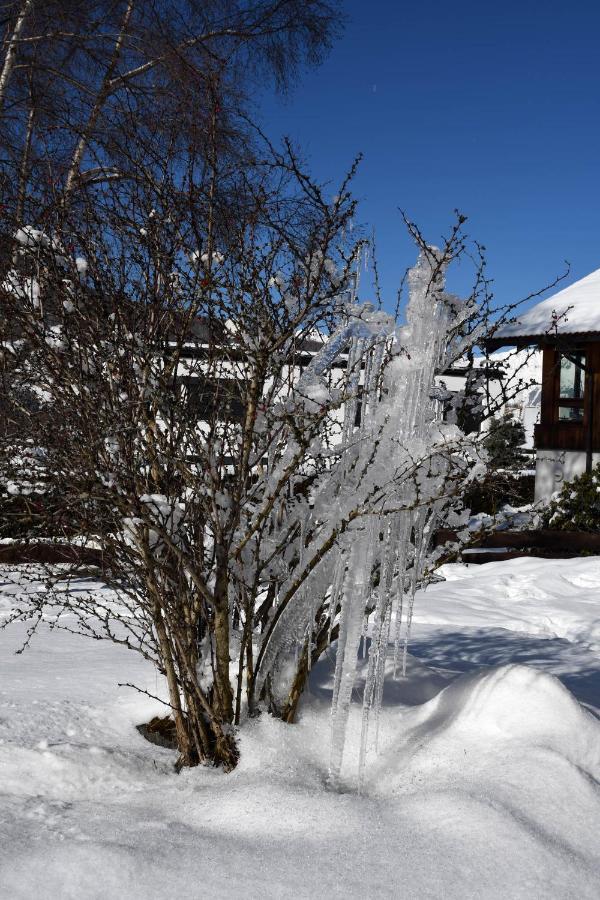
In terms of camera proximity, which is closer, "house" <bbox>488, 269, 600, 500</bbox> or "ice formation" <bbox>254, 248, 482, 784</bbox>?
"ice formation" <bbox>254, 248, 482, 784</bbox>

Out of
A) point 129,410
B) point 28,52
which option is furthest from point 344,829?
point 28,52

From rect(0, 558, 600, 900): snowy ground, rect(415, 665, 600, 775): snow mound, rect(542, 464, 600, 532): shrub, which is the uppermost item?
rect(542, 464, 600, 532): shrub

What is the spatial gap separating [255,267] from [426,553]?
1.34 m

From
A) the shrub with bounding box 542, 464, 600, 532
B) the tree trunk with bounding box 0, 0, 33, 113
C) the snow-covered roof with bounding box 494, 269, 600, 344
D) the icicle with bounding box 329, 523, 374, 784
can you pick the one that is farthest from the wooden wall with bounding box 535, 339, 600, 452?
the icicle with bounding box 329, 523, 374, 784

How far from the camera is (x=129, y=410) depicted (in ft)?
9.82

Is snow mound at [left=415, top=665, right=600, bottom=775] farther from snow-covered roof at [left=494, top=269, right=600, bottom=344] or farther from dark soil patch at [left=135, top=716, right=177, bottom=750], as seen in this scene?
snow-covered roof at [left=494, top=269, right=600, bottom=344]

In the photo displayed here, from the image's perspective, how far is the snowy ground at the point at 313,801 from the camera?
230 centimetres

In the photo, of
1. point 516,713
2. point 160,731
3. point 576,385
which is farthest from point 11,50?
point 576,385

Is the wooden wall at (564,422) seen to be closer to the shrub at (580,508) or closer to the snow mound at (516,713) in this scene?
the shrub at (580,508)

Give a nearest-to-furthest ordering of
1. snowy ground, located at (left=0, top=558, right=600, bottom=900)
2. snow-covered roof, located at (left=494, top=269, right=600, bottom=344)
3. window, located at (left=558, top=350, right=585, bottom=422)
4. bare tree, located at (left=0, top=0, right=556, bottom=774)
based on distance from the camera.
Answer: snowy ground, located at (left=0, top=558, right=600, bottom=900) → bare tree, located at (left=0, top=0, right=556, bottom=774) → snow-covered roof, located at (left=494, top=269, right=600, bottom=344) → window, located at (left=558, top=350, right=585, bottom=422)

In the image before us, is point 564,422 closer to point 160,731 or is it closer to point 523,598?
point 523,598

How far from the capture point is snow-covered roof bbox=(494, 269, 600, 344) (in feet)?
47.8

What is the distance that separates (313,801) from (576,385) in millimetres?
15914

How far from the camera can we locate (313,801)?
9.01 feet
